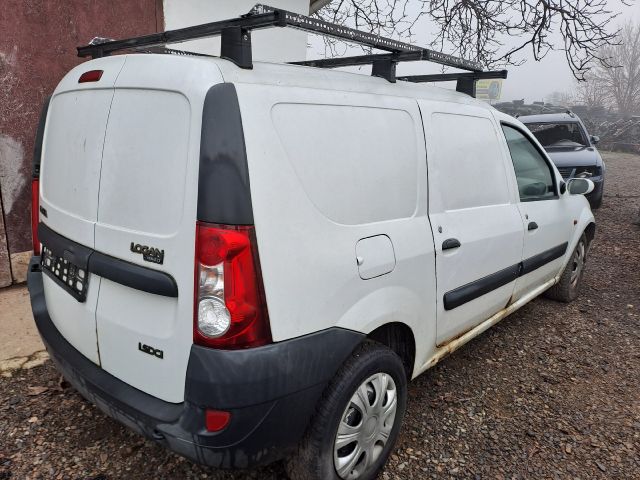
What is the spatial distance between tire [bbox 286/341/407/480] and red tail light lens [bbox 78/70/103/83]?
154cm

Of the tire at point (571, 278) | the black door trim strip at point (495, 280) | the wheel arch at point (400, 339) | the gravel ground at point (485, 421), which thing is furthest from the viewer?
the tire at point (571, 278)

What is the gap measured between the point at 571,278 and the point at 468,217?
231cm

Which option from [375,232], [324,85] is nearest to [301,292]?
[375,232]

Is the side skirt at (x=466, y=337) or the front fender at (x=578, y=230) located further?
the front fender at (x=578, y=230)

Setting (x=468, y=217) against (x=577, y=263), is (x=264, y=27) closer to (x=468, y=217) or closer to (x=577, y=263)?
(x=468, y=217)

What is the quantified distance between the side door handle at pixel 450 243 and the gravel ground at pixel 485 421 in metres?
1.00

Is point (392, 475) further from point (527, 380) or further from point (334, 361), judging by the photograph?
point (527, 380)

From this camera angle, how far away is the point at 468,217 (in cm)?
259

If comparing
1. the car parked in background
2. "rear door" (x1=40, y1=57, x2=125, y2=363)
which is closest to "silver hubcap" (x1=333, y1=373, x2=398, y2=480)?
"rear door" (x1=40, y1=57, x2=125, y2=363)

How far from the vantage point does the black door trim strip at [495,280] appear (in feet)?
8.23

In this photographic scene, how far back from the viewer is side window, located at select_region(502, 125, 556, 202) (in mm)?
3207

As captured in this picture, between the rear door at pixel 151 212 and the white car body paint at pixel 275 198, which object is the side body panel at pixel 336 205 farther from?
the rear door at pixel 151 212

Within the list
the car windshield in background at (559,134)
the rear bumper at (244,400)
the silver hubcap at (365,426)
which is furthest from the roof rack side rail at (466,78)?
the car windshield in background at (559,134)

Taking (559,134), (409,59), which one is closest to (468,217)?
(409,59)
